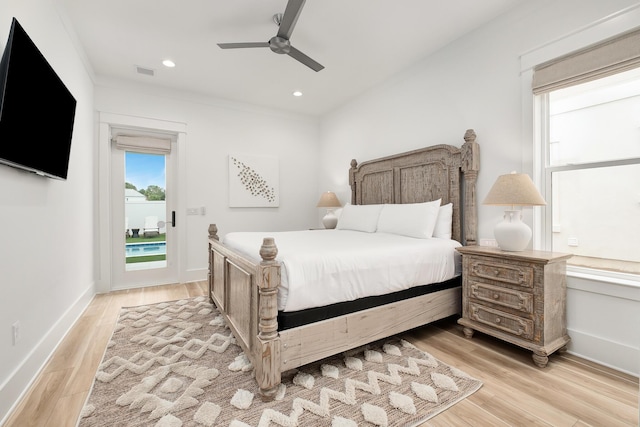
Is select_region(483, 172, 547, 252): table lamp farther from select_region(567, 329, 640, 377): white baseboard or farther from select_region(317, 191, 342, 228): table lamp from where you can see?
select_region(317, 191, 342, 228): table lamp

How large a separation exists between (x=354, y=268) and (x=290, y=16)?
1939 mm

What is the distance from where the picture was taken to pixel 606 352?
190 centimetres

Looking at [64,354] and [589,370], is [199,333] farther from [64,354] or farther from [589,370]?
[589,370]

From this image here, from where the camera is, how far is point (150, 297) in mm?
3467

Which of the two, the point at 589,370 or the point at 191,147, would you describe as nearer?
the point at 589,370

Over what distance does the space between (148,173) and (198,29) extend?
221 centimetres

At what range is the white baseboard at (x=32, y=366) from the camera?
4.74ft

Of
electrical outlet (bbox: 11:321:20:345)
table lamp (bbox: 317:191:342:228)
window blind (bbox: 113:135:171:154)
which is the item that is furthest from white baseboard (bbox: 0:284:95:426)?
table lamp (bbox: 317:191:342:228)

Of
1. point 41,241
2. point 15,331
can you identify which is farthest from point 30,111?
point 15,331

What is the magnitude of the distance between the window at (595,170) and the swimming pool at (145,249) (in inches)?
180

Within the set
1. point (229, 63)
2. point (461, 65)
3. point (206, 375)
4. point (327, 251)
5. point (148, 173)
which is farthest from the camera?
point (148, 173)

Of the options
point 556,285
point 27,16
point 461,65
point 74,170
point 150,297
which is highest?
point 461,65

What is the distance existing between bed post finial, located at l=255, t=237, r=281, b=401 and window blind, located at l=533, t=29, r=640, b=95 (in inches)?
96.7

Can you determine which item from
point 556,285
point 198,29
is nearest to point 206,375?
point 556,285
